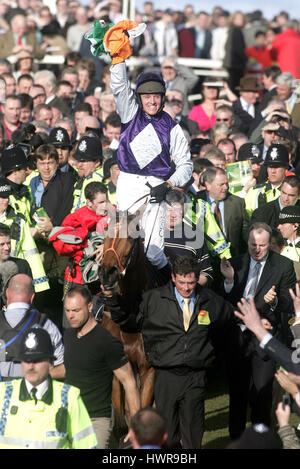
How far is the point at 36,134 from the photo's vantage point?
11438 millimetres

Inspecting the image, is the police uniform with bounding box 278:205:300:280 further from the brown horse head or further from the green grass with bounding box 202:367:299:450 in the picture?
the brown horse head

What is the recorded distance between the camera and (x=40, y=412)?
19.1 feet

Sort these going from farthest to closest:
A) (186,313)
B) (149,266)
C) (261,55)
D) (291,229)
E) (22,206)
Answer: (261,55)
(22,206)
(291,229)
(149,266)
(186,313)

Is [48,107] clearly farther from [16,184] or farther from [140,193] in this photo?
[140,193]

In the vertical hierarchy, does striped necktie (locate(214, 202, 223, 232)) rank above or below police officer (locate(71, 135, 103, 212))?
below

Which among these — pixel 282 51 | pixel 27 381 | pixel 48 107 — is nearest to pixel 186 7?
pixel 282 51

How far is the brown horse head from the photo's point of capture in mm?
7113

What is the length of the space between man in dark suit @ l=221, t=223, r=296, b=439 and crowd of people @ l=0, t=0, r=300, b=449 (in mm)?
13

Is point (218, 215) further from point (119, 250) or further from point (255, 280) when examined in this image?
point (119, 250)

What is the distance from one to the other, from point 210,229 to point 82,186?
192 cm

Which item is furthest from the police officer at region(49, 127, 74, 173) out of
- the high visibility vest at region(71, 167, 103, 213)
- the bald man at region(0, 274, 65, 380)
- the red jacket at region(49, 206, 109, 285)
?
the bald man at region(0, 274, 65, 380)

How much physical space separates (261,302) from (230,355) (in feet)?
1.88

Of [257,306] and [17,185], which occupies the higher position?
[17,185]

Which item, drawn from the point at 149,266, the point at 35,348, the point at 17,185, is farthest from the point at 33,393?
the point at 17,185
